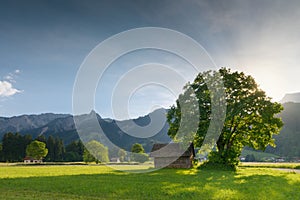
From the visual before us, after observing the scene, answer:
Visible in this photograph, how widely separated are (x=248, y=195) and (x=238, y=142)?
3463 cm

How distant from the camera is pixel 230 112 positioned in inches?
1799

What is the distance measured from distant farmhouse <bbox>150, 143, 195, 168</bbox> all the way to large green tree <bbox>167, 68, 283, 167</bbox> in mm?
7682

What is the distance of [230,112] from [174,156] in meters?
19.3

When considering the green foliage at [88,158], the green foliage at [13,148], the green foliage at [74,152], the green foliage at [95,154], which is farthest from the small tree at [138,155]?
the green foliage at [13,148]

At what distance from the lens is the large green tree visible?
4584cm

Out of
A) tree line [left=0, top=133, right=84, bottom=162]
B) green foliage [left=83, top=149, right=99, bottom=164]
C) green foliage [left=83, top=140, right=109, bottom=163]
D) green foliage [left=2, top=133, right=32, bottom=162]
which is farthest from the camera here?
tree line [left=0, top=133, right=84, bottom=162]

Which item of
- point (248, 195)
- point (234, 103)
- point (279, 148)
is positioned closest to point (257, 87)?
point (234, 103)

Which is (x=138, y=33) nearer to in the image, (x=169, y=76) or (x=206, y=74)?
(x=169, y=76)

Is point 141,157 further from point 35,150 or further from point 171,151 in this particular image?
point 171,151

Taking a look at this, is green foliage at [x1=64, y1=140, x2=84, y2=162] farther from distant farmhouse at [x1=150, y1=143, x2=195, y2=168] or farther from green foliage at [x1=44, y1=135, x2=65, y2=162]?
distant farmhouse at [x1=150, y1=143, x2=195, y2=168]

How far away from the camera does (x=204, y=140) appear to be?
48688mm

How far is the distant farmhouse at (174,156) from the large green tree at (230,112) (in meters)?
7.68

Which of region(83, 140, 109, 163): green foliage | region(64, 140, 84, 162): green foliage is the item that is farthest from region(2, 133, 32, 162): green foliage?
region(83, 140, 109, 163): green foliage

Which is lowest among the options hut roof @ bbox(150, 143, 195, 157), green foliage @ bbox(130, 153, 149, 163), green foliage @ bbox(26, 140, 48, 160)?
green foliage @ bbox(130, 153, 149, 163)
